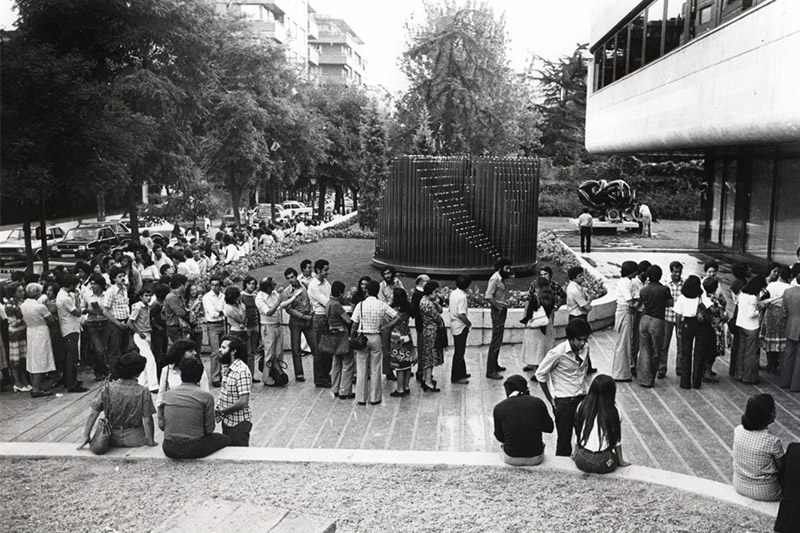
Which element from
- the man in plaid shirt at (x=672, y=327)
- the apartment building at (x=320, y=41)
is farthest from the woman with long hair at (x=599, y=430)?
the apartment building at (x=320, y=41)

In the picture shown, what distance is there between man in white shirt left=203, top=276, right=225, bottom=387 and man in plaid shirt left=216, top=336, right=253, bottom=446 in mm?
3254

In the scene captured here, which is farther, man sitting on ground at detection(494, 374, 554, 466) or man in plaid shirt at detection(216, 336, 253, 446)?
man in plaid shirt at detection(216, 336, 253, 446)

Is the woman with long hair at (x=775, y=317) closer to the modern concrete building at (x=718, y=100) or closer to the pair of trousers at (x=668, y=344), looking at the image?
the pair of trousers at (x=668, y=344)

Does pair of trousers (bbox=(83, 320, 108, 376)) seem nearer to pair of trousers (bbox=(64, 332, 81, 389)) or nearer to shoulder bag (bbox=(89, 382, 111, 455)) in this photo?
pair of trousers (bbox=(64, 332, 81, 389))

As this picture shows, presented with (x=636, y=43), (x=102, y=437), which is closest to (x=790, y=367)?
(x=102, y=437)

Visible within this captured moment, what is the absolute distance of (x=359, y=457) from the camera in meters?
7.99

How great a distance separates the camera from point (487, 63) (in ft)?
129

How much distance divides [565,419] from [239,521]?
3.69 metres

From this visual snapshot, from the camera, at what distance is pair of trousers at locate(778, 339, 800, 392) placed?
10.9m

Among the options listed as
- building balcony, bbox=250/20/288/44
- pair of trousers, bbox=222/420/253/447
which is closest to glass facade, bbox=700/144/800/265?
pair of trousers, bbox=222/420/253/447

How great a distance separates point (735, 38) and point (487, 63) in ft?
82.2

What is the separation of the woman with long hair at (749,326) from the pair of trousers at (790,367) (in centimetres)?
35

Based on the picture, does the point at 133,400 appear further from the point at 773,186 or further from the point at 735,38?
the point at 773,186

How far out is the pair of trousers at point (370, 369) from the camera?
407 inches
